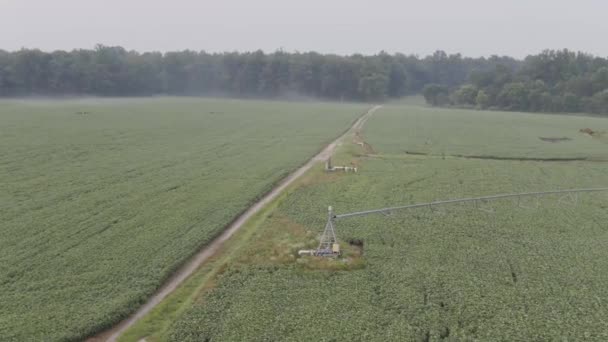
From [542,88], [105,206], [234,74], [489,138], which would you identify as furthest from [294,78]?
[105,206]

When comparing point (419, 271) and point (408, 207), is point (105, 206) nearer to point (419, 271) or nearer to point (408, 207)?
point (408, 207)

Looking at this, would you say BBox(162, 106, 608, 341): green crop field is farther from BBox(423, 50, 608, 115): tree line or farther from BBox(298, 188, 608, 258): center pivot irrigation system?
BBox(423, 50, 608, 115): tree line

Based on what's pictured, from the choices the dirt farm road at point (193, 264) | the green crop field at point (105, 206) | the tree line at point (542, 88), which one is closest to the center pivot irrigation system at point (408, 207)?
the dirt farm road at point (193, 264)

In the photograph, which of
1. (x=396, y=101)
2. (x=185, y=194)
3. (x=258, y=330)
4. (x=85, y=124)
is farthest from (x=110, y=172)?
(x=396, y=101)

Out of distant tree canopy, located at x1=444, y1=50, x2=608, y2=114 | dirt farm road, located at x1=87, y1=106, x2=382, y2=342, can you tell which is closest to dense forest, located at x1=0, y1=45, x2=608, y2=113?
distant tree canopy, located at x1=444, y1=50, x2=608, y2=114

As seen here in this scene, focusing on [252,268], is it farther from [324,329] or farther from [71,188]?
[71,188]
